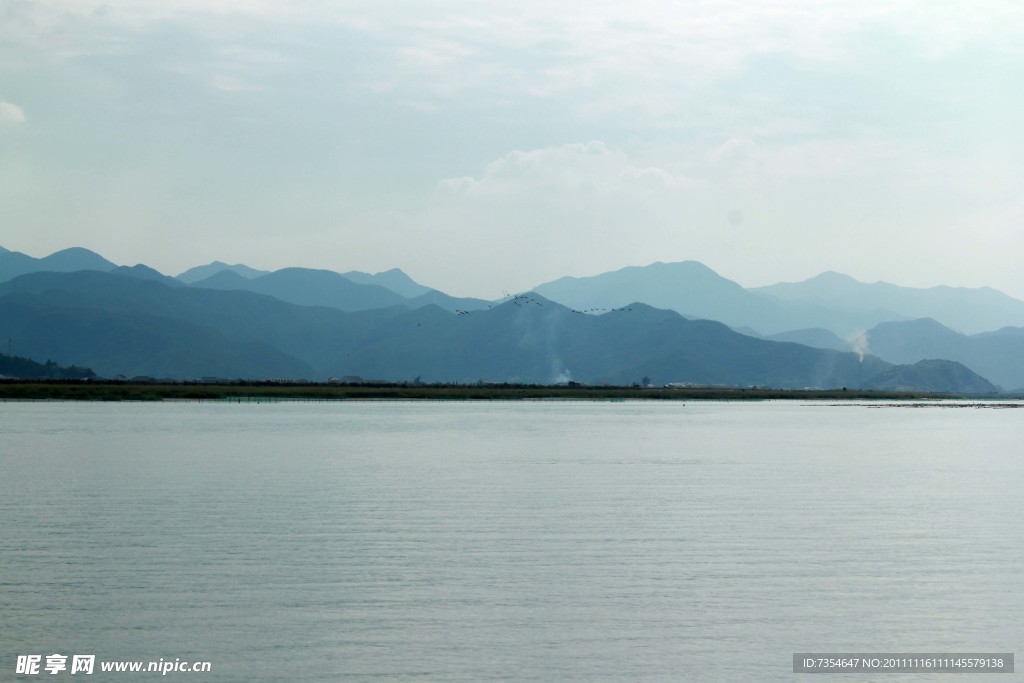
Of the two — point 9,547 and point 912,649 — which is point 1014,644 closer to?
point 912,649

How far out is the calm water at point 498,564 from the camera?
25.4 meters

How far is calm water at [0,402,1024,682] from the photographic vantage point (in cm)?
2539

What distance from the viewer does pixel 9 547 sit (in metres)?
37.1

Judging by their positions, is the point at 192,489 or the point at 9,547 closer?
the point at 9,547

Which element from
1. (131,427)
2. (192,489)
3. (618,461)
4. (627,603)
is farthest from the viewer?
(131,427)

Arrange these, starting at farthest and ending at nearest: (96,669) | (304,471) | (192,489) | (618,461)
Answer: (618,461) < (304,471) < (192,489) < (96,669)

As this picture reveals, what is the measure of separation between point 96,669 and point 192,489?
1205 inches

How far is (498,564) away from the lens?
115 ft

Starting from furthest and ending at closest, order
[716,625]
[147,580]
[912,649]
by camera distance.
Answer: [147,580], [716,625], [912,649]

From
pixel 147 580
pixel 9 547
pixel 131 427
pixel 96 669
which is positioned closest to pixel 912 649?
pixel 96 669

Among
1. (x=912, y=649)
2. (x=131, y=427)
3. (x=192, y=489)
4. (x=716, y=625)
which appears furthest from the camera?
(x=131, y=427)

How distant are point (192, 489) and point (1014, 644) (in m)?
37.6

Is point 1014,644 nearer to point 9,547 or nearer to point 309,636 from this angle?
point 309,636

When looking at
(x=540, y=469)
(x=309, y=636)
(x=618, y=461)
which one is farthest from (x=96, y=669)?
(x=618, y=461)
